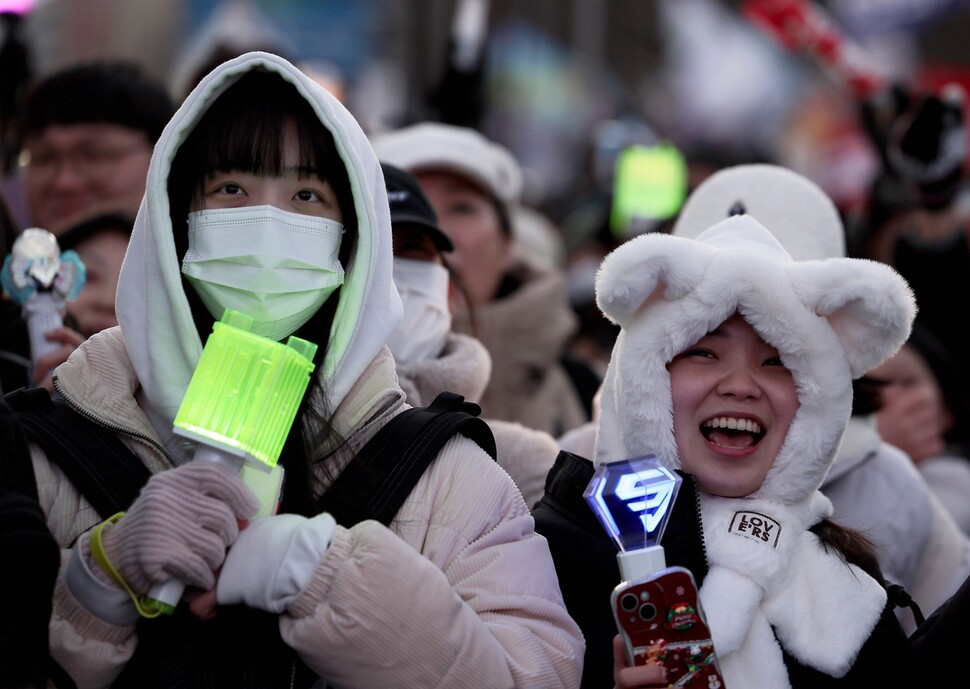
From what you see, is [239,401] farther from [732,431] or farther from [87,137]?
[87,137]

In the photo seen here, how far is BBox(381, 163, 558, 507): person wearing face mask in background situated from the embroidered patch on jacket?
2.63 feet

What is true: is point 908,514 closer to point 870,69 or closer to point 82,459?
point 82,459

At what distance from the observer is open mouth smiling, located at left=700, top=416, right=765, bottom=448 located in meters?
3.06

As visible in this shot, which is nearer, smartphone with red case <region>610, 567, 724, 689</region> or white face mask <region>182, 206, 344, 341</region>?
smartphone with red case <region>610, 567, 724, 689</region>

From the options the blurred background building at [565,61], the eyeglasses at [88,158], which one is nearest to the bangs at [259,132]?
the eyeglasses at [88,158]

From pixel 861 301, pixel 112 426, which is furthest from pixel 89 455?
pixel 861 301

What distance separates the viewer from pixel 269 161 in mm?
2828

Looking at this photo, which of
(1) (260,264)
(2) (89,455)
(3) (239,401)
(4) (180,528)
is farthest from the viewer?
(1) (260,264)

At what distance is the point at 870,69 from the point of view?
8961 millimetres

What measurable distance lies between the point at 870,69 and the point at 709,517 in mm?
6574

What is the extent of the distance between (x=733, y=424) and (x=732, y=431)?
0.16 ft

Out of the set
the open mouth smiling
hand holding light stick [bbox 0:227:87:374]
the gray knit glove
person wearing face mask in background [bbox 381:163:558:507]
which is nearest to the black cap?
person wearing face mask in background [bbox 381:163:558:507]

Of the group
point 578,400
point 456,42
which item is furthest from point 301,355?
point 456,42

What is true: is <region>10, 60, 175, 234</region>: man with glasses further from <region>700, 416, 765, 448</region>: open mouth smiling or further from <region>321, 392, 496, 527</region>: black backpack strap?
<region>700, 416, 765, 448</region>: open mouth smiling
